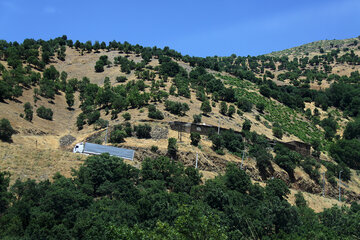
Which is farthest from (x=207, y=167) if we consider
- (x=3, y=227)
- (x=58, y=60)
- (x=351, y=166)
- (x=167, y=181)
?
(x=58, y=60)

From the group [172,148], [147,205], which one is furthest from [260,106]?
[147,205]

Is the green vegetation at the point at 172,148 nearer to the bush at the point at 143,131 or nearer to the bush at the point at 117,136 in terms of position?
the bush at the point at 143,131

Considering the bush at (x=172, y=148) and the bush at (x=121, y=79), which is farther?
the bush at (x=121, y=79)

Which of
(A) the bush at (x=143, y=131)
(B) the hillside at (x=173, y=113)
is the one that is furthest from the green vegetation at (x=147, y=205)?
(A) the bush at (x=143, y=131)

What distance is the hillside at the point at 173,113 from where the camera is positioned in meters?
47.5

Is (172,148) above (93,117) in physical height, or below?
below

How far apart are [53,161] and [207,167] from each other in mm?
19429

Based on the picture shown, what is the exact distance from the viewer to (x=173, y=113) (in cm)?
5931

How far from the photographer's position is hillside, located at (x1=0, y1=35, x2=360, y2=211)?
47500mm

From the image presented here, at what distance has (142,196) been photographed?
34625 millimetres

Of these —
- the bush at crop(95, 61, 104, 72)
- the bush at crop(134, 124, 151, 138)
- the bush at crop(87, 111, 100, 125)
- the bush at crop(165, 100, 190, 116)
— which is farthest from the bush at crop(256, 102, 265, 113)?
the bush at crop(95, 61, 104, 72)

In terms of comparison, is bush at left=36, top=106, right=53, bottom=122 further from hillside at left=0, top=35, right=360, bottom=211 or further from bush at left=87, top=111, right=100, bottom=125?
bush at left=87, top=111, right=100, bottom=125

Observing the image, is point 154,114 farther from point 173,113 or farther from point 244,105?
point 244,105

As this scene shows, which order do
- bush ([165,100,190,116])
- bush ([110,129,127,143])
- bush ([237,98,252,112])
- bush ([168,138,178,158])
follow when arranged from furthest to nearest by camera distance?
bush ([237,98,252,112]) < bush ([165,100,190,116]) < bush ([110,129,127,143]) < bush ([168,138,178,158])
